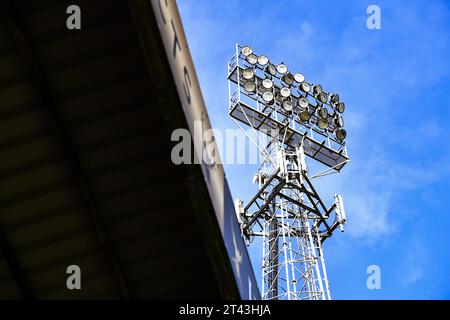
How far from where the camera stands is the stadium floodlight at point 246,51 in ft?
100

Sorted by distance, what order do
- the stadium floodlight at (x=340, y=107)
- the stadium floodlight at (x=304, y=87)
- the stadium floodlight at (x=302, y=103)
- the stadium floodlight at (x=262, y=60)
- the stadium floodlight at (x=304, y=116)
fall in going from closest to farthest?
the stadium floodlight at (x=304, y=116) → the stadium floodlight at (x=302, y=103) → the stadium floodlight at (x=262, y=60) → the stadium floodlight at (x=304, y=87) → the stadium floodlight at (x=340, y=107)

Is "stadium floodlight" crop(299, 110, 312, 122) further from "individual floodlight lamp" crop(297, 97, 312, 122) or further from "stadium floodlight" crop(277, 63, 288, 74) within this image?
"stadium floodlight" crop(277, 63, 288, 74)

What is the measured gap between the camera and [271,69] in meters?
30.6

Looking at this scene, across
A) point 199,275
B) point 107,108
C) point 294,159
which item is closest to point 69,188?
point 107,108

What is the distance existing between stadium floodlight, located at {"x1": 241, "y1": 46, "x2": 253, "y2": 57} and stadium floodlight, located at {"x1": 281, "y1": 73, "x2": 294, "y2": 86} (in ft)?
5.78

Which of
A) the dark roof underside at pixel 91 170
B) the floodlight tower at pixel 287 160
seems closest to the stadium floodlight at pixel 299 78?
the floodlight tower at pixel 287 160

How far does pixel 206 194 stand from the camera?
10172 millimetres

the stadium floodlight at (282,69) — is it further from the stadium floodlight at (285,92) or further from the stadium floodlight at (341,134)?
the stadium floodlight at (341,134)

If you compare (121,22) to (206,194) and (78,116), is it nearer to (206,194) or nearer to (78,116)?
(78,116)

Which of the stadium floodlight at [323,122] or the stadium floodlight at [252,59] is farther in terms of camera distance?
the stadium floodlight at [252,59]

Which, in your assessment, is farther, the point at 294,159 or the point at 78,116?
the point at 294,159

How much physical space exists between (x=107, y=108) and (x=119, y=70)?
62cm

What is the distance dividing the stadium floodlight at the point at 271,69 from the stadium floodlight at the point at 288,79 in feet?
1.72

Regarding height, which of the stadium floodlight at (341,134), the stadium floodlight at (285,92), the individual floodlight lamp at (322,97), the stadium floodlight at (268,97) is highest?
the individual floodlight lamp at (322,97)
